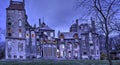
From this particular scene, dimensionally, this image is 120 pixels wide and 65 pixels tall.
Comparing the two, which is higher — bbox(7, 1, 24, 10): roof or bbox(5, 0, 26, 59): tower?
bbox(7, 1, 24, 10): roof

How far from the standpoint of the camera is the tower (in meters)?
78.3

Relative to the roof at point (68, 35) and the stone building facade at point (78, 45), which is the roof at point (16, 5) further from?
the roof at point (68, 35)

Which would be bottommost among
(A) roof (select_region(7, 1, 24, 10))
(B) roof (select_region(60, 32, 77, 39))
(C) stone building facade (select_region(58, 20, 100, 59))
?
(C) stone building facade (select_region(58, 20, 100, 59))

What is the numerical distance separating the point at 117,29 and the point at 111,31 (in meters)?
0.44

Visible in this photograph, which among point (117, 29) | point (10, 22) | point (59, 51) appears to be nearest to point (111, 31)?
point (117, 29)

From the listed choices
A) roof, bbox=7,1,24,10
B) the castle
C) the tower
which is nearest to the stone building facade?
the castle

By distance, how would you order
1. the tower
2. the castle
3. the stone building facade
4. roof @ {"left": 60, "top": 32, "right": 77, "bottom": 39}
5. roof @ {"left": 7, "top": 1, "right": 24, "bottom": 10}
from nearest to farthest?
1. the tower
2. the castle
3. roof @ {"left": 7, "top": 1, "right": 24, "bottom": 10}
4. the stone building facade
5. roof @ {"left": 60, "top": 32, "right": 77, "bottom": 39}

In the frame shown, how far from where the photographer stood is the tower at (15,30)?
257 ft

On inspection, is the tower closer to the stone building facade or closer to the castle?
the castle

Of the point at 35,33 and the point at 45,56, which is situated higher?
the point at 35,33

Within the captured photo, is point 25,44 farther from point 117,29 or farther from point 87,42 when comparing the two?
point 117,29

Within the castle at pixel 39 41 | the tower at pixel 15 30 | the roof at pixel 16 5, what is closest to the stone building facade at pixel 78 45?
the castle at pixel 39 41

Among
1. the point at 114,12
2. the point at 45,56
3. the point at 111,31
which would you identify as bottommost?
the point at 45,56

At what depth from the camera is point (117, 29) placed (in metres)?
19.2
